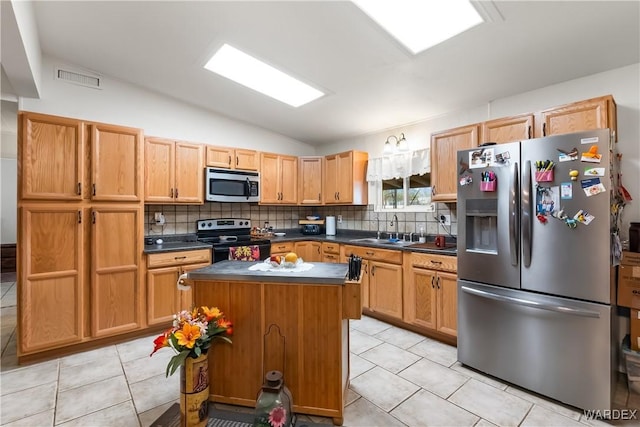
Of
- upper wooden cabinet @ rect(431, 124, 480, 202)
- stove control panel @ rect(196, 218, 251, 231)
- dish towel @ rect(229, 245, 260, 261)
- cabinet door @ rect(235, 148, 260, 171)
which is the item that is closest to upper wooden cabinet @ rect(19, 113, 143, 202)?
stove control panel @ rect(196, 218, 251, 231)

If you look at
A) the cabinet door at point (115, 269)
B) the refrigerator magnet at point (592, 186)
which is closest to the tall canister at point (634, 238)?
the refrigerator magnet at point (592, 186)

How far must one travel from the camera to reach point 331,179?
4582 millimetres

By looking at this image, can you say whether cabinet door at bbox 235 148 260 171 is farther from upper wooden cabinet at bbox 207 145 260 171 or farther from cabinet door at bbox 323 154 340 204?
cabinet door at bbox 323 154 340 204

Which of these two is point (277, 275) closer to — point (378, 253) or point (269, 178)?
point (378, 253)

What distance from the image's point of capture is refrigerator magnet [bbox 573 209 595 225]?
188 centimetres

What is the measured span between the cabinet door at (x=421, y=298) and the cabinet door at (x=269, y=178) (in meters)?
2.32

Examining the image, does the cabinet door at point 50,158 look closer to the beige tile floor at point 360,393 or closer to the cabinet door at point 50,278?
the cabinet door at point 50,278

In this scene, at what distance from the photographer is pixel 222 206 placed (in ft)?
14.1

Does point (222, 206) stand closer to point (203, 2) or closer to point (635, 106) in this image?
point (203, 2)

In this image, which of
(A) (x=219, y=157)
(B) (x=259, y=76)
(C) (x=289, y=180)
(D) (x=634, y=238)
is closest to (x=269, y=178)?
(C) (x=289, y=180)

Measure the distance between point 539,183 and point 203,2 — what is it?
110 inches

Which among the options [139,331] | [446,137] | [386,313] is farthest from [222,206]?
[446,137]

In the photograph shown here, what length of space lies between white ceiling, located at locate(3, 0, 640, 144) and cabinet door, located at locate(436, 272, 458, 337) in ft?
6.24

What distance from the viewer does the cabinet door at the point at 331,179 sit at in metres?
4.52
